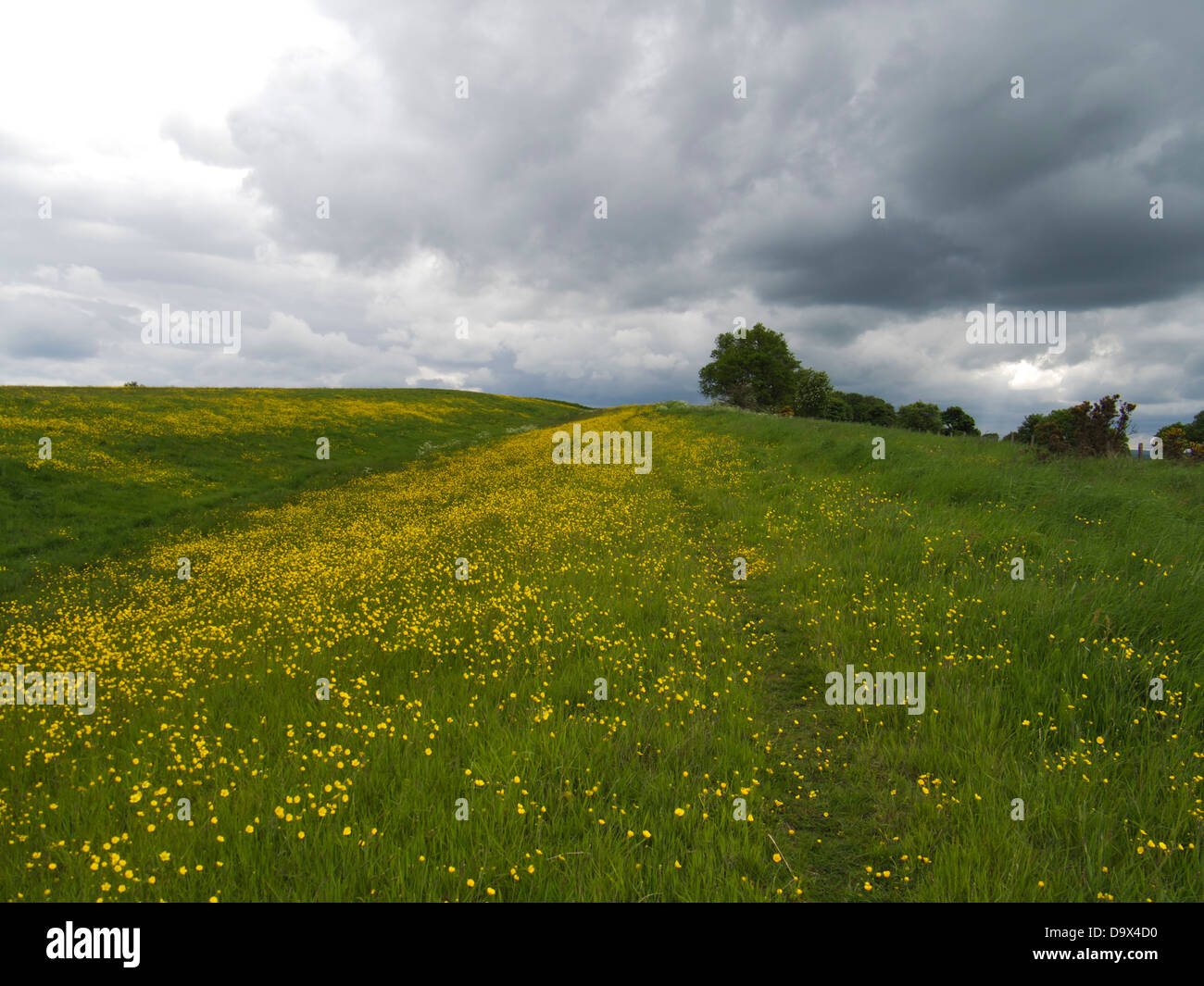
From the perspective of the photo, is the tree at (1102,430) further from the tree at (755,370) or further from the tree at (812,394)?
the tree at (755,370)

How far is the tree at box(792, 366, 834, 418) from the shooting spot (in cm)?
6762

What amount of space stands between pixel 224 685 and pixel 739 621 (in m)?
7.43

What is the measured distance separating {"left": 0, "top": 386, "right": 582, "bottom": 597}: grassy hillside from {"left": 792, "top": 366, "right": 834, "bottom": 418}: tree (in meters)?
42.7

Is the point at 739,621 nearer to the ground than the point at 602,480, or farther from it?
nearer to the ground

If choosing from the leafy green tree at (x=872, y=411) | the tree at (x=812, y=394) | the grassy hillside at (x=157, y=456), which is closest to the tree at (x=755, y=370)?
the tree at (x=812, y=394)

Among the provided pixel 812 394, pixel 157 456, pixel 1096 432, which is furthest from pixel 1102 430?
pixel 812 394

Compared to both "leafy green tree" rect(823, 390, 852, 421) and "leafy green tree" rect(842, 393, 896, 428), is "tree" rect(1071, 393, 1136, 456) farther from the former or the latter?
"leafy green tree" rect(842, 393, 896, 428)

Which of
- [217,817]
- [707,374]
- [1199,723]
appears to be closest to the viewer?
[217,817]

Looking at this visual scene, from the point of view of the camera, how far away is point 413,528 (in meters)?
15.3

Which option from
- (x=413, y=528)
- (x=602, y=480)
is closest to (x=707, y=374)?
(x=602, y=480)
